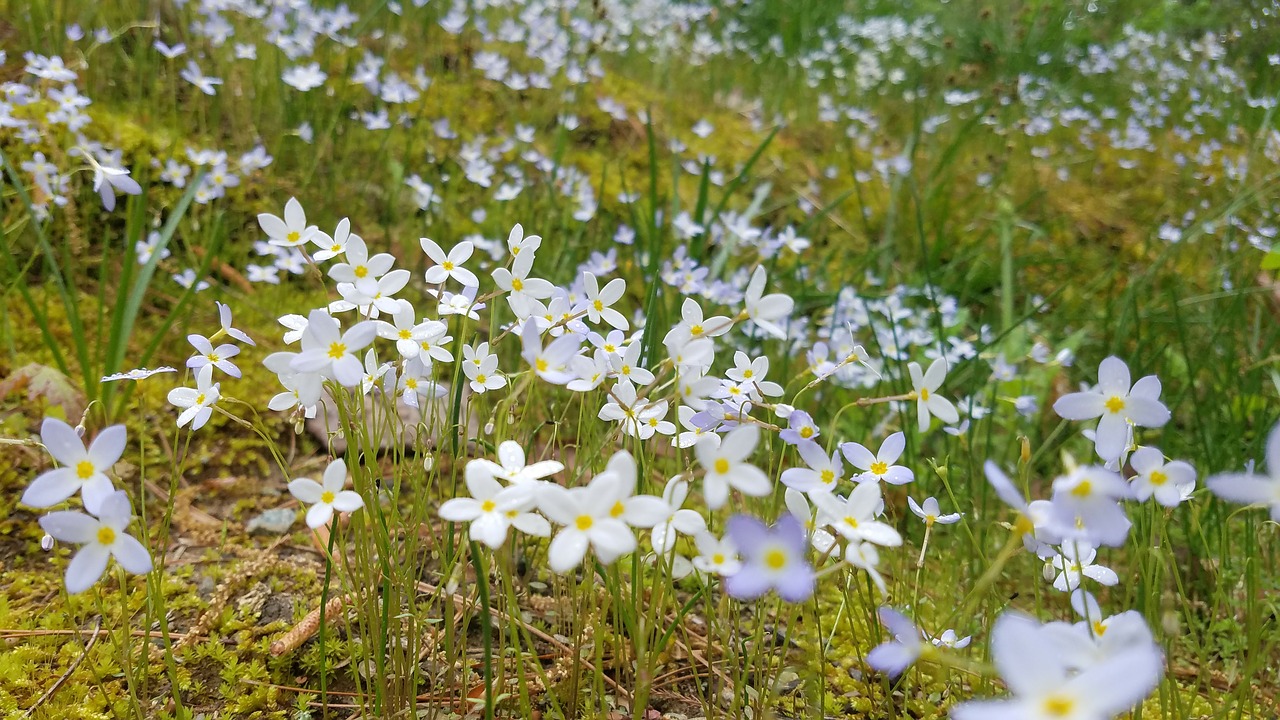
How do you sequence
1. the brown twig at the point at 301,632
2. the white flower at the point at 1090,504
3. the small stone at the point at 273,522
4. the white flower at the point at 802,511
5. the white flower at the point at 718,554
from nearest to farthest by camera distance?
the white flower at the point at 1090,504 → the white flower at the point at 718,554 → the white flower at the point at 802,511 → the brown twig at the point at 301,632 → the small stone at the point at 273,522

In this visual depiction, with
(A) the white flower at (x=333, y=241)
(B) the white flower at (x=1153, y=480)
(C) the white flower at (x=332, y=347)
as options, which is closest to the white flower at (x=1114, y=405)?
(B) the white flower at (x=1153, y=480)

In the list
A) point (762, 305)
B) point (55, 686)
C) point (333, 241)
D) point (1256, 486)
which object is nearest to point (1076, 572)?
point (1256, 486)

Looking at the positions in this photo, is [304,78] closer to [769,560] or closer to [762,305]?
[762,305]

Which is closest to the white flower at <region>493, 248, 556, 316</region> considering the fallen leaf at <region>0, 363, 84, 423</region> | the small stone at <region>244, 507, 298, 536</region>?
the small stone at <region>244, 507, 298, 536</region>

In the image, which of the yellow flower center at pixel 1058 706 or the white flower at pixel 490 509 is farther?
the white flower at pixel 490 509

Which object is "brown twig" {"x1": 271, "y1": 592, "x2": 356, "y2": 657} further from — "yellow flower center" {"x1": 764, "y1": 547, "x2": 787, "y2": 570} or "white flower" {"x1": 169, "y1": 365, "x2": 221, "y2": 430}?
"yellow flower center" {"x1": 764, "y1": 547, "x2": 787, "y2": 570}

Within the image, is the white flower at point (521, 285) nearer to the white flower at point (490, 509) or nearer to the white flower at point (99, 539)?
the white flower at point (490, 509)
